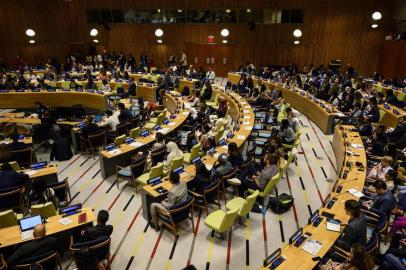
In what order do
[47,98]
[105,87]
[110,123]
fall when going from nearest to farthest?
[110,123]
[47,98]
[105,87]

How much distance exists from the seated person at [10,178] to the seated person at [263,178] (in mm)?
5432

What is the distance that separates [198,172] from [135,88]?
38.1 feet

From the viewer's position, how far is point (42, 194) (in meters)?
7.41

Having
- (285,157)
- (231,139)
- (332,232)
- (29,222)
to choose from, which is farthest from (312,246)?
(231,139)

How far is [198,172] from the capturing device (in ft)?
26.5

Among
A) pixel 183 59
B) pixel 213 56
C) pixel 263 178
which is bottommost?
pixel 263 178

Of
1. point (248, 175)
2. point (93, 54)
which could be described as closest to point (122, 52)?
point (93, 54)

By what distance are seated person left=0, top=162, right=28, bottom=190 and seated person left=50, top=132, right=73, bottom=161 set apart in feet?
10.7

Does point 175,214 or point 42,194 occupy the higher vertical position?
point 42,194

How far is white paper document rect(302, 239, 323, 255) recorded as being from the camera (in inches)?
214

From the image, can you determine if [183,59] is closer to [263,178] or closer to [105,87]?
[105,87]

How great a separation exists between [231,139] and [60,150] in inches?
231

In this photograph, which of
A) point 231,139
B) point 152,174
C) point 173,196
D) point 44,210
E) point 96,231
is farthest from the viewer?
point 231,139

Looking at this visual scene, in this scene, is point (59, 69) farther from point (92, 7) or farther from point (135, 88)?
point (135, 88)
